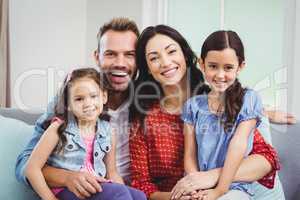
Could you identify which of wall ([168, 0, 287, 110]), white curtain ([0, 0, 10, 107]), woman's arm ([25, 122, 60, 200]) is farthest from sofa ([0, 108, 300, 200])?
white curtain ([0, 0, 10, 107])

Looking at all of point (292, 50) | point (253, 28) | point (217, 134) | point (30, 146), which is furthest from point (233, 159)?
point (253, 28)

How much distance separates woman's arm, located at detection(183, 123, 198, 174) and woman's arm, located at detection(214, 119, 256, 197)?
0.10 m

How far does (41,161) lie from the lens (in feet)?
4.38

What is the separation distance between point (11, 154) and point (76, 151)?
284 mm

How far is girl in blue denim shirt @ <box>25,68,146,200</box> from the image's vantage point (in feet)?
4.37

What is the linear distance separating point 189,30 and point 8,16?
3.78ft

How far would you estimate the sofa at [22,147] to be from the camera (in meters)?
1.47

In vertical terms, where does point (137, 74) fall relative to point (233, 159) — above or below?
above

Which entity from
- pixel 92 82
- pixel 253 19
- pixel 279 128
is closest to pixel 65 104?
pixel 92 82

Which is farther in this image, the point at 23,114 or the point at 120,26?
Result: the point at 23,114

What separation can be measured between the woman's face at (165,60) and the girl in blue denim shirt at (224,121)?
11 centimetres

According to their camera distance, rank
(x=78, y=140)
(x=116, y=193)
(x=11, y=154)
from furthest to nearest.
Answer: (x=11, y=154), (x=78, y=140), (x=116, y=193)

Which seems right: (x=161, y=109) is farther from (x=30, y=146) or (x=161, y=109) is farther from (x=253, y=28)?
(x=253, y=28)

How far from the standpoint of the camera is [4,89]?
2.70 m
